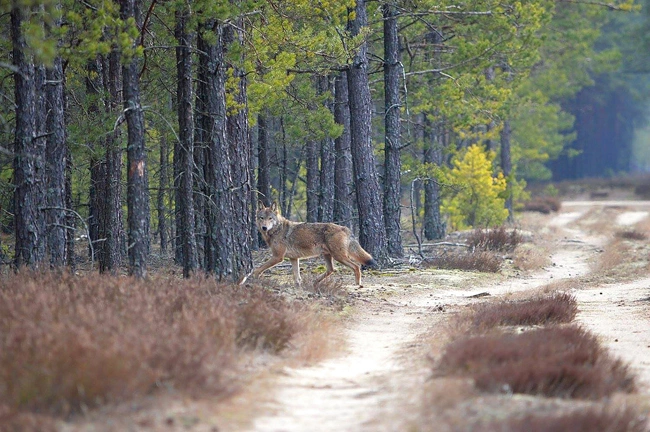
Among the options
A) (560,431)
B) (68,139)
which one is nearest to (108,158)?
(68,139)

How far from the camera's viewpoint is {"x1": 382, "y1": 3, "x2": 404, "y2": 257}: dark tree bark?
73.3ft

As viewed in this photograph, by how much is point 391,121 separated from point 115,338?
1590cm

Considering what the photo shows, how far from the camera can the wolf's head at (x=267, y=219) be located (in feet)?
58.6

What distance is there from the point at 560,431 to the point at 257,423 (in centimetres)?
232

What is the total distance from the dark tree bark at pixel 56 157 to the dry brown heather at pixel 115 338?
3.88 meters

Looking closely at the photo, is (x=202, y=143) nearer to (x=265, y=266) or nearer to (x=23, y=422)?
(x=265, y=266)

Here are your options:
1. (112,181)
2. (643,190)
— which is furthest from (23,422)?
(643,190)

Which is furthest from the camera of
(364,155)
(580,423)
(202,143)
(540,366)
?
(364,155)

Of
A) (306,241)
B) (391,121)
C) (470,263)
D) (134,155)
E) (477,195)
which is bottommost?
(470,263)

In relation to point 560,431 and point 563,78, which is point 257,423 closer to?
point 560,431

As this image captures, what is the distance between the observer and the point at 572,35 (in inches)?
1602

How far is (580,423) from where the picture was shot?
20.7 ft

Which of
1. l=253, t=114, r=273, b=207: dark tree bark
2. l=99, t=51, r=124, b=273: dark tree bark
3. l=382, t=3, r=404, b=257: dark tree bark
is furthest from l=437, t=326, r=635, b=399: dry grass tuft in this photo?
l=253, t=114, r=273, b=207: dark tree bark

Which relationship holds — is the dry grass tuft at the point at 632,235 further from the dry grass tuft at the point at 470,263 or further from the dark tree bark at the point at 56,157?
the dark tree bark at the point at 56,157
